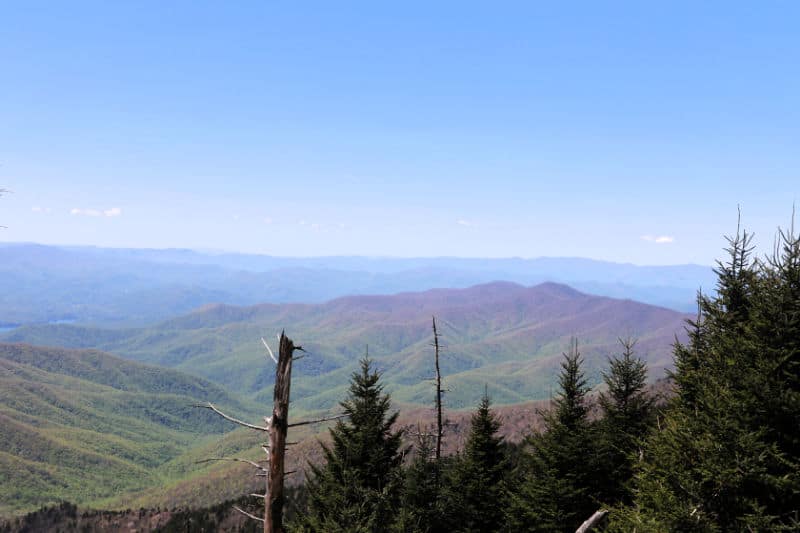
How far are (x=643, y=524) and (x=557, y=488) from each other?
8.65 meters

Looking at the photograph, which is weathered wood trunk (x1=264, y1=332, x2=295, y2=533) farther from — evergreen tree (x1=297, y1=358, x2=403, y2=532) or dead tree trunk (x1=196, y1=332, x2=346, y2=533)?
evergreen tree (x1=297, y1=358, x2=403, y2=532)

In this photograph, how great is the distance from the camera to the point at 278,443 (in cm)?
1052

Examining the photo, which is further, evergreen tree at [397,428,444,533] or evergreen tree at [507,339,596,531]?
evergreen tree at [397,428,444,533]

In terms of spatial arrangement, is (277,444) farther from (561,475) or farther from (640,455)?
(561,475)

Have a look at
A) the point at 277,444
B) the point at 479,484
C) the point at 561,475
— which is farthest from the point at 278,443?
the point at 479,484

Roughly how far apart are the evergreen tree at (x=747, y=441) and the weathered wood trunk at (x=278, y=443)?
27.7ft

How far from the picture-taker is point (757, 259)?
1342 cm

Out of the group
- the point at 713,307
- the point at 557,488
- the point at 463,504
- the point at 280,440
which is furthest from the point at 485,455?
the point at 280,440

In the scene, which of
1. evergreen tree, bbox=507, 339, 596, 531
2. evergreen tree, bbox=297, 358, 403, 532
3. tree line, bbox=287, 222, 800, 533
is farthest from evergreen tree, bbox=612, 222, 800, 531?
evergreen tree, bbox=297, 358, 403, 532

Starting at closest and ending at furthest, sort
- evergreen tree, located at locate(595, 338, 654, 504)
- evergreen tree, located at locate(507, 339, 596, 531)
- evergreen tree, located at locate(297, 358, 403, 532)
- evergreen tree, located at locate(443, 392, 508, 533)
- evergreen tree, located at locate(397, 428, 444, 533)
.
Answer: evergreen tree, located at locate(507, 339, 596, 531) < evergreen tree, located at locate(297, 358, 403, 532) < evergreen tree, located at locate(595, 338, 654, 504) < evergreen tree, located at locate(397, 428, 444, 533) < evergreen tree, located at locate(443, 392, 508, 533)

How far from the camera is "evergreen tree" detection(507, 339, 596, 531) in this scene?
1920cm

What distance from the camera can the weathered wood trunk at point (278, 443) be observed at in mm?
10312

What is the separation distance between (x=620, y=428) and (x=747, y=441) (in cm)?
1392

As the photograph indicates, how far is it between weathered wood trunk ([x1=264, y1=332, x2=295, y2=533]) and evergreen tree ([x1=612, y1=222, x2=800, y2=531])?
845 centimetres
